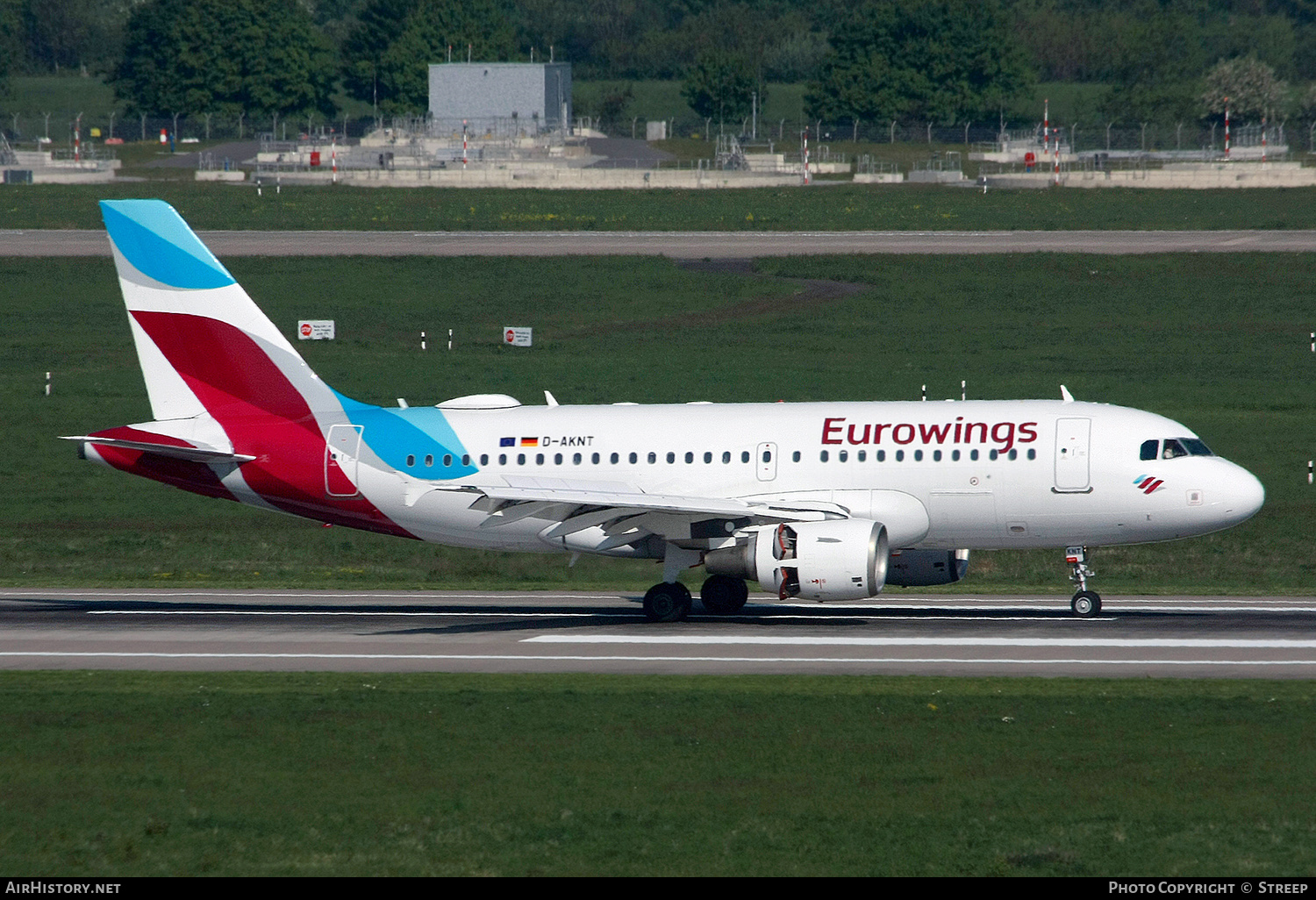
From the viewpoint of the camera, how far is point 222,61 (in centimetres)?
19100

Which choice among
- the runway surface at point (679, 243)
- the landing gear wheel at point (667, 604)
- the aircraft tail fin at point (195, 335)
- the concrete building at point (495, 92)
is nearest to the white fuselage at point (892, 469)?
the landing gear wheel at point (667, 604)

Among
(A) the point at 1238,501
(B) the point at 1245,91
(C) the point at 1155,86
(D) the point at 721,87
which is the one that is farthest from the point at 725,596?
(C) the point at 1155,86

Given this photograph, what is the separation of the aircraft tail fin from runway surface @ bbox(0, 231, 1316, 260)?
168 feet

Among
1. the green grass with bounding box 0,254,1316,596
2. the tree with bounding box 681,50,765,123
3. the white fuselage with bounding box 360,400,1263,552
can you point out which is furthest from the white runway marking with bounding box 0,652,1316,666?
the tree with bounding box 681,50,765,123

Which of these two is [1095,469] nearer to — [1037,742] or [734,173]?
[1037,742]

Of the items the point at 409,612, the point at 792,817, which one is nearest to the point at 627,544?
the point at 409,612

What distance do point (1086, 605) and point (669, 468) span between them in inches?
369

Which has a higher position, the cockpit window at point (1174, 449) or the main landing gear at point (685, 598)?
the cockpit window at point (1174, 449)

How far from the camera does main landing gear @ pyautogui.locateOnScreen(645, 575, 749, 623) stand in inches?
1426

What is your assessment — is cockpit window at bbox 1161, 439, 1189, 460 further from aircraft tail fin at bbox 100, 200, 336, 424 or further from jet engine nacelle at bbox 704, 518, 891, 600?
aircraft tail fin at bbox 100, 200, 336, 424

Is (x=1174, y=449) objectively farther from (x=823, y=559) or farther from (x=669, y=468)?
(x=669, y=468)

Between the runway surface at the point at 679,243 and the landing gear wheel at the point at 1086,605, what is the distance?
5360cm

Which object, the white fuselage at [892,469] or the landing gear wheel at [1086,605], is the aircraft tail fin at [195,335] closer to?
the white fuselage at [892,469]

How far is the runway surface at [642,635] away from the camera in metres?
30.1
